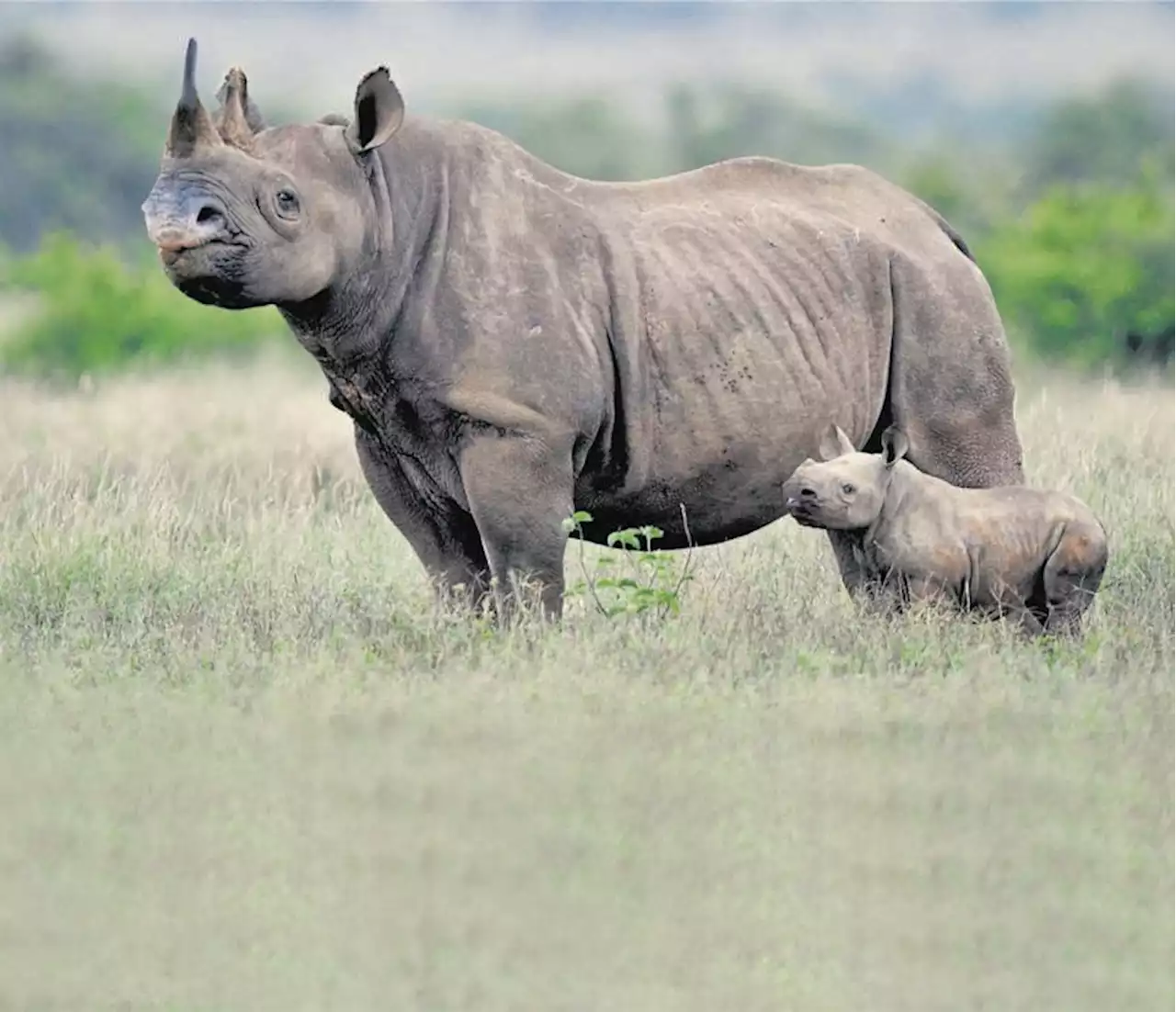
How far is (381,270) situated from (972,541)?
7.35ft

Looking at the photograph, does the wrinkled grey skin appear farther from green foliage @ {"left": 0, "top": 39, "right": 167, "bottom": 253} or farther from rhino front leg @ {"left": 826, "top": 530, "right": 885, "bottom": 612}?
green foliage @ {"left": 0, "top": 39, "right": 167, "bottom": 253}

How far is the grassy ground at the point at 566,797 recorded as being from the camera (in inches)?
237

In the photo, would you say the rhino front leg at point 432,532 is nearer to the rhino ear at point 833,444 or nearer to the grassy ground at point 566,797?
the grassy ground at point 566,797

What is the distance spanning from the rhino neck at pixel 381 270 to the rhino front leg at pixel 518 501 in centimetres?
49

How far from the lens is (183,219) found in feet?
27.8

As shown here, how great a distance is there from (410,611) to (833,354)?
1723mm

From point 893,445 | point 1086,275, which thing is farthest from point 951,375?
point 1086,275

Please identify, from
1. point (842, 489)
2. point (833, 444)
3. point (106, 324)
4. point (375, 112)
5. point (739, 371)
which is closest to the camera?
point (375, 112)

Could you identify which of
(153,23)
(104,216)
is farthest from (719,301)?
(153,23)

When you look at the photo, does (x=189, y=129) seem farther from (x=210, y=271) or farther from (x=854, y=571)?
(x=854, y=571)

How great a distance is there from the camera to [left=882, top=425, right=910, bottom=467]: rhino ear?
964 cm

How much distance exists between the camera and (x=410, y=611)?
981cm

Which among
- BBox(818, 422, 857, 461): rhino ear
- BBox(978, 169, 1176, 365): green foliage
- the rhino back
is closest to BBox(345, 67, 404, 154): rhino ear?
the rhino back

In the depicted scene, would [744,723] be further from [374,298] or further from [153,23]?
[153,23]
